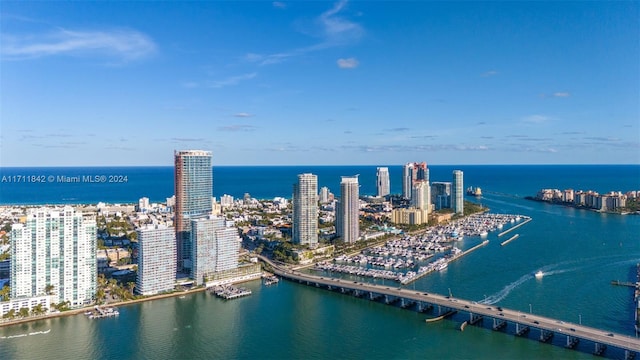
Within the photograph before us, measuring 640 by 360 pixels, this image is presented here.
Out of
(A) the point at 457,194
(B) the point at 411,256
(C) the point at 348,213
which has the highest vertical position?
(A) the point at 457,194

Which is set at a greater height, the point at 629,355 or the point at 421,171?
the point at 421,171

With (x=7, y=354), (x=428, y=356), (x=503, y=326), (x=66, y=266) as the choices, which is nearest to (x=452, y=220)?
(x=503, y=326)

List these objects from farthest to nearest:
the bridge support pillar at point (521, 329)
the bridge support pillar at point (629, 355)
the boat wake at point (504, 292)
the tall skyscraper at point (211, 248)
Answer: the tall skyscraper at point (211, 248), the boat wake at point (504, 292), the bridge support pillar at point (521, 329), the bridge support pillar at point (629, 355)

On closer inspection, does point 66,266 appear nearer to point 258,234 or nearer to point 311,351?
point 311,351

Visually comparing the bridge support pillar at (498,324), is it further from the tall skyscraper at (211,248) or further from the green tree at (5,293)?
the green tree at (5,293)

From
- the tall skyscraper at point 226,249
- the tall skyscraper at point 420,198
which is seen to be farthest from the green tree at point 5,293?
the tall skyscraper at point 420,198

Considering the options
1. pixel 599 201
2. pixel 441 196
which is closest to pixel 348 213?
pixel 441 196

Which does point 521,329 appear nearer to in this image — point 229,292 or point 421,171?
point 229,292
